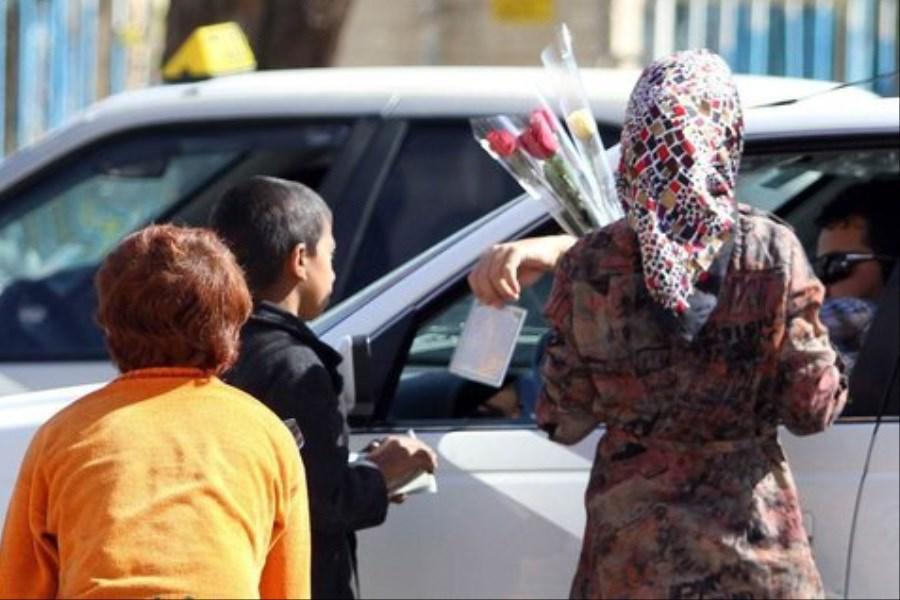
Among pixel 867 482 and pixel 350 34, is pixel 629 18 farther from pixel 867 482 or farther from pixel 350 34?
pixel 867 482

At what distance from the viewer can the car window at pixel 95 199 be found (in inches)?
257

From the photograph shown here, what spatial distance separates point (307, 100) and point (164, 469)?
3.55 meters

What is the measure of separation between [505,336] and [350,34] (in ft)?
30.3

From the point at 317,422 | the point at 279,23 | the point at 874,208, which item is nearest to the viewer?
the point at 317,422

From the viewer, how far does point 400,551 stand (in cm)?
455

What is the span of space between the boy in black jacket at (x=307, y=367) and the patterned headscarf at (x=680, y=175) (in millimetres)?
624

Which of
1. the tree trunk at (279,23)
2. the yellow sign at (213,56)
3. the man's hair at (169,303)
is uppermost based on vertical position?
the man's hair at (169,303)

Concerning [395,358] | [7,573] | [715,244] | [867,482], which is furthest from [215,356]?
[867,482]

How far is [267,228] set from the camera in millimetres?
4070

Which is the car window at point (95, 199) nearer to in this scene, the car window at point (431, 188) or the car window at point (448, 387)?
the car window at point (431, 188)

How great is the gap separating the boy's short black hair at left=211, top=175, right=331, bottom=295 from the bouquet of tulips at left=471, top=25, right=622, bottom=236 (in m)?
0.40

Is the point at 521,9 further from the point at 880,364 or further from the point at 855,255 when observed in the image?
the point at 880,364

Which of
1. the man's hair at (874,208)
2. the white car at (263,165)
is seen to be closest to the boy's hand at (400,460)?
the man's hair at (874,208)

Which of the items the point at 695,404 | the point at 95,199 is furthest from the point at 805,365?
the point at 95,199
